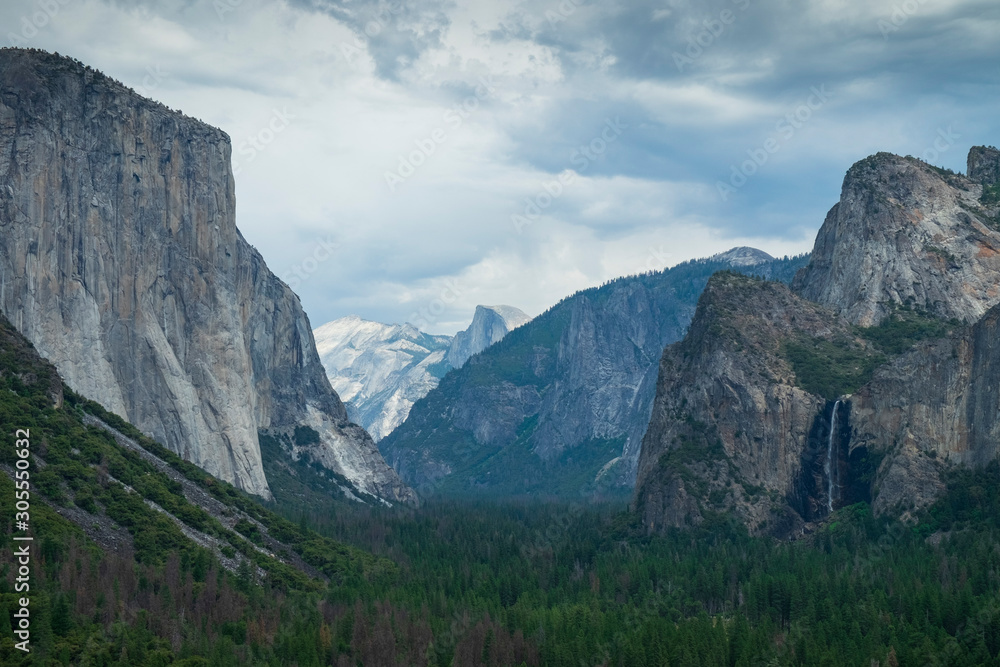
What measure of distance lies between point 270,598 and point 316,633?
754 inches

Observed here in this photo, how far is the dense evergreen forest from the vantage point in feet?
447

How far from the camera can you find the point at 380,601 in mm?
169625

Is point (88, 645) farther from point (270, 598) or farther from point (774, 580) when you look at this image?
point (774, 580)

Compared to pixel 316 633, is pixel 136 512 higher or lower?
higher

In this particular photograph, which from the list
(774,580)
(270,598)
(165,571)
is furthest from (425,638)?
(774,580)

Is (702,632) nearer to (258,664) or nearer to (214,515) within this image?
(258,664)

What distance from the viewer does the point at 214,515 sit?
19288 cm

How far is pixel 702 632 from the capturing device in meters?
153

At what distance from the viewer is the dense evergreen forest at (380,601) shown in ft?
447

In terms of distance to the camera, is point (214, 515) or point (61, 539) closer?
point (61, 539)

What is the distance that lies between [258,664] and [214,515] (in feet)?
216

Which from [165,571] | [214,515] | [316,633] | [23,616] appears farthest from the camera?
[214,515]

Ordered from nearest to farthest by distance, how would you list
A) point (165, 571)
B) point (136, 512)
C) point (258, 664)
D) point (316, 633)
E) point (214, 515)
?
point (258, 664), point (316, 633), point (165, 571), point (136, 512), point (214, 515)

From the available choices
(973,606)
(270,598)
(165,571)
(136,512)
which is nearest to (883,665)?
(973,606)
